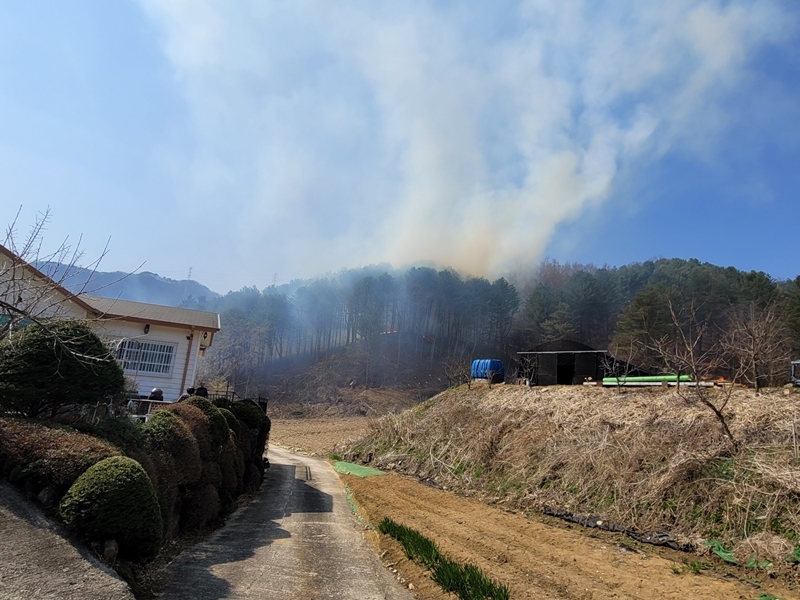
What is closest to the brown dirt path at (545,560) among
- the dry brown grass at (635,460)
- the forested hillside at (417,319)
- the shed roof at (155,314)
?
the dry brown grass at (635,460)

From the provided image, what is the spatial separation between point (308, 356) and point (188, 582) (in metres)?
72.4

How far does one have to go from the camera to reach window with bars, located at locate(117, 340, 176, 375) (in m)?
15.2

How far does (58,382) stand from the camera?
21.3ft

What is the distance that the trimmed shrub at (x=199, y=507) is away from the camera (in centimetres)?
873

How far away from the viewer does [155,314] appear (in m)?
16.8

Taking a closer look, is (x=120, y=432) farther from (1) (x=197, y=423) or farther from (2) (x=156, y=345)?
(2) (x=156, y=345)

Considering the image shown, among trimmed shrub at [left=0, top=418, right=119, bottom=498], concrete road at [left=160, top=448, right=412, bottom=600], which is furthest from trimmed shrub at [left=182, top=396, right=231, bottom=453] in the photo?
trimmed shrub at [left=0, top=418, right=119, bottom=498]

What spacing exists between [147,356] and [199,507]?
8439 millimetres

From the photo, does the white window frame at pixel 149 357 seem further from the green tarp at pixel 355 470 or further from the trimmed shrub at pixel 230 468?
the green tarp at pixel 355 470

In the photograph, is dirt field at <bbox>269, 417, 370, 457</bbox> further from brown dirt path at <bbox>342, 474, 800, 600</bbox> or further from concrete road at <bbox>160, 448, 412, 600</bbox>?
concrete road at <bbox>160, 448, 412, 600</bbox>

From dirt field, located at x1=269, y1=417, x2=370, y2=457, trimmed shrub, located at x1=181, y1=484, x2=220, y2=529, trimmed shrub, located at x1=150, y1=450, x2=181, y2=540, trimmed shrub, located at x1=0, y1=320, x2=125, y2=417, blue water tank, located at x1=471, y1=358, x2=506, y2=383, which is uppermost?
blue water tank, located at x1=471, y1=358, x2=506, y2=383

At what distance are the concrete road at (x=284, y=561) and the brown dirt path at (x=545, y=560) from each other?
0.70 m

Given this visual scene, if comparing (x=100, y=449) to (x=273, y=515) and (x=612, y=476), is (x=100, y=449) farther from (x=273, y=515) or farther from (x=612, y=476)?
(x=612, y=476)

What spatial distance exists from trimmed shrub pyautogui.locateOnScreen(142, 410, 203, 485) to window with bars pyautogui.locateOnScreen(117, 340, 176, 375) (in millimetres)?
7963
